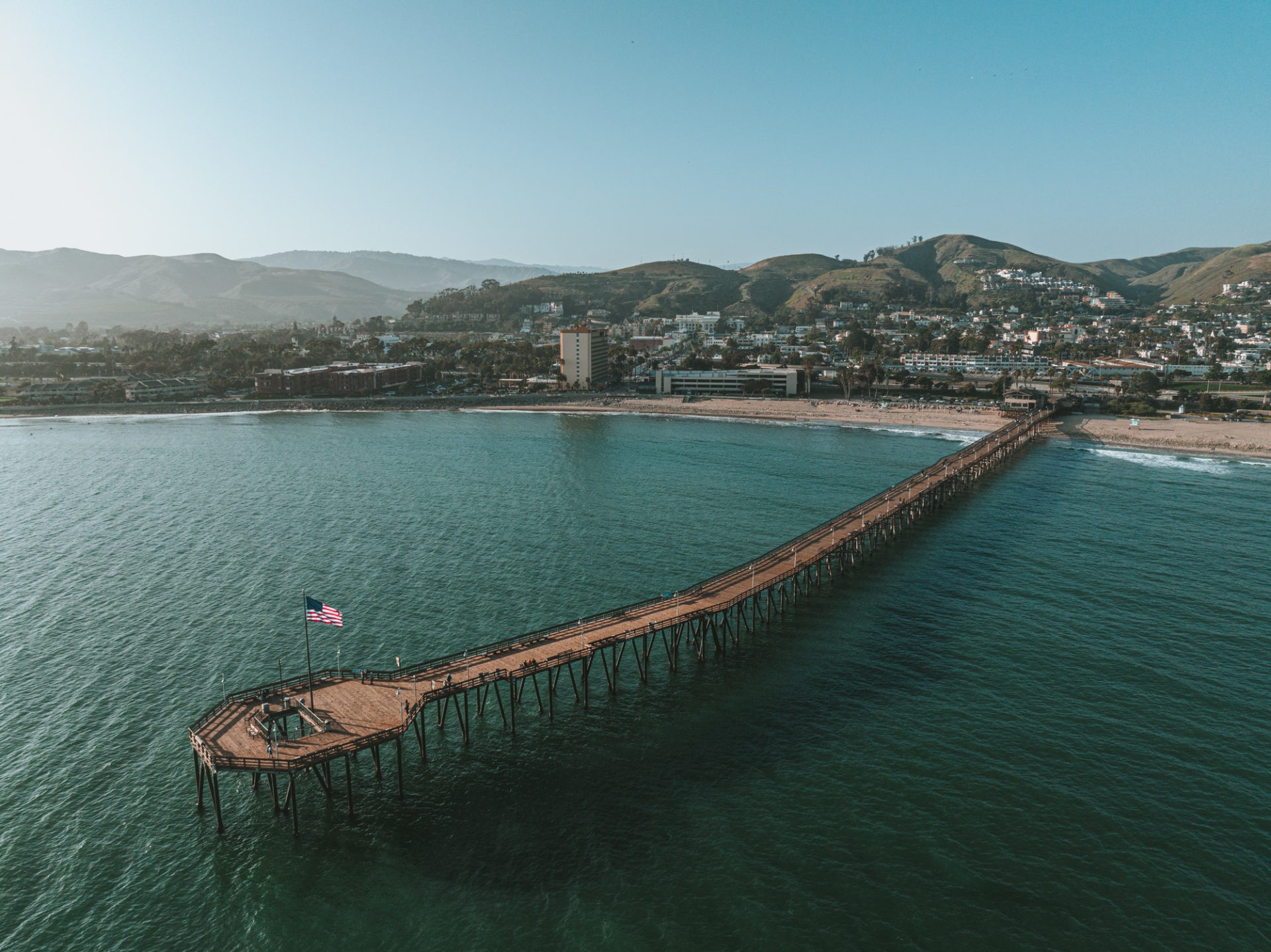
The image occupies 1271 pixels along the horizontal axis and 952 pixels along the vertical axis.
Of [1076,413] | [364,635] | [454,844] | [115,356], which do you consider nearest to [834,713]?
[454,844]

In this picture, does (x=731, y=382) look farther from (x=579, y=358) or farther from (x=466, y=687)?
(x=466, y=687)

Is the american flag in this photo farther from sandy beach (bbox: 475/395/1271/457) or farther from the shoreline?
sandy beach (bbox: 475/395/1271/457)

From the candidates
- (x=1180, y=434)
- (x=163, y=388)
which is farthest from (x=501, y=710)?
(x=163, y=388)

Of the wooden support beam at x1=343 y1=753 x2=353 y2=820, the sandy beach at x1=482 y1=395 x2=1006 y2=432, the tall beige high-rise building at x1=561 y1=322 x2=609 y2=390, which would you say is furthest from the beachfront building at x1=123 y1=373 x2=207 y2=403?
the wooden support beam at x1=343 y1=753 x2=353 y2=820

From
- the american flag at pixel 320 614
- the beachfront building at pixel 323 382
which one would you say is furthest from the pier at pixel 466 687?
the beachfront building at pixel 323 382

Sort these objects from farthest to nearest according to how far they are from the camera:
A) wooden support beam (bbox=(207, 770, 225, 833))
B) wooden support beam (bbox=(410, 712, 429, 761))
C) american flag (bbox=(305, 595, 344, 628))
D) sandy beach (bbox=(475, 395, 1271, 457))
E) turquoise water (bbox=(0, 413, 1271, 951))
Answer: sandy beach (bbox=(475, 395, 1271, 457)), wooden support beam (bbox=(410, 712, 429, 761)), american flag (bbox=(305, 595, 344, 628)), wooden support beam (bbox=(207, 770, 225, 833)), turquoise water (bbox=(0, 413, 1271, 951))
